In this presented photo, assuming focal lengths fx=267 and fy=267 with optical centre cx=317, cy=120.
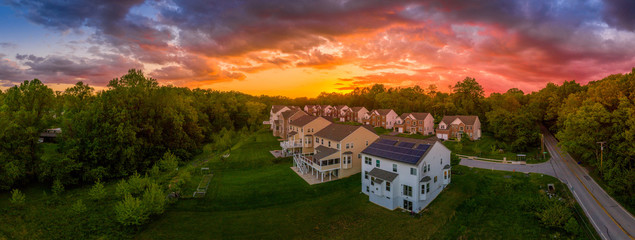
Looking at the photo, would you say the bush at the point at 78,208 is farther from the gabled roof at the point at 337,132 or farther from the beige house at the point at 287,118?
the beige house at the point at 287,118

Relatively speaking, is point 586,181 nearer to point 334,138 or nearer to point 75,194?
point 334,138

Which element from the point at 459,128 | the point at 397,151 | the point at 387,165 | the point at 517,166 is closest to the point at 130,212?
the point at 387,165

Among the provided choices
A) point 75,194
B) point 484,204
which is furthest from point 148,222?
point 484,204

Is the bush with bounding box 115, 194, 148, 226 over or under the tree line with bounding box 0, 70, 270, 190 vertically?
under

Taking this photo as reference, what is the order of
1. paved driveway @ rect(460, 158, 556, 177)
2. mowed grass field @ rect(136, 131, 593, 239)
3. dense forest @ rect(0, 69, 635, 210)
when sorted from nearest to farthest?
mowed grass field @ rect(136, 131, 593, 239)
dense forest @ rect(0, 69, 635, 210)
paved driveway @ rect(460, 158, 556, 177)

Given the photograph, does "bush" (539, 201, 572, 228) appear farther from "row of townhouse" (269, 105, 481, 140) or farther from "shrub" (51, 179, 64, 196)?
"shrub" (51, 179, 64, 196)

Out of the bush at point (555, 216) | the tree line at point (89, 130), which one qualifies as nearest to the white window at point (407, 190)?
the bush at point (555, 216)

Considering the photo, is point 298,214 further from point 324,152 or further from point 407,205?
point 324,152

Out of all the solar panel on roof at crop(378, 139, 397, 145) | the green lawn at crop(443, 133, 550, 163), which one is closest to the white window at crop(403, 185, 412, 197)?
the solar panel on roof at crop(378, 139, 397, 145)
